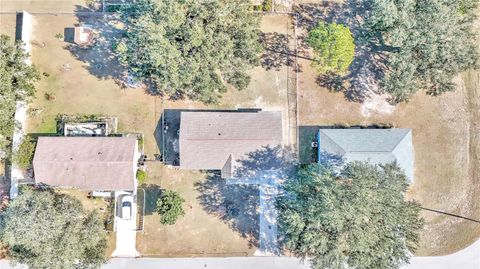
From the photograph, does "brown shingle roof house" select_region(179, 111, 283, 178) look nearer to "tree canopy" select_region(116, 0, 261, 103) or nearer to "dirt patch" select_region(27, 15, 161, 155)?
"tree canopy" select_region(116, 0, 261, 103)

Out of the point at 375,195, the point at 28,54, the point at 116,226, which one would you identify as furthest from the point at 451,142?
the point at 28,54

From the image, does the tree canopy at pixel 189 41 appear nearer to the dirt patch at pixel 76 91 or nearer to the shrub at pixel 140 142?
the dirt patch at pixel 76 91

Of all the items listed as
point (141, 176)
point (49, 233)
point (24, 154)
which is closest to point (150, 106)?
point (141, 176)

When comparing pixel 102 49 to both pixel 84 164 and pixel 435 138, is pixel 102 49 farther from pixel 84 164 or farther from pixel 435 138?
pixel 435 138

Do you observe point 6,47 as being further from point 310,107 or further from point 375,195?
point 375,195

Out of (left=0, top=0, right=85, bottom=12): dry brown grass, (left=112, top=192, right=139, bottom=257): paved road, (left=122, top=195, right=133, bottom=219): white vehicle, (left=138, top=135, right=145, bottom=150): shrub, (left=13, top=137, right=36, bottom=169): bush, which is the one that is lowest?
(left=112, top=192, right=139, bottom=257): paved road

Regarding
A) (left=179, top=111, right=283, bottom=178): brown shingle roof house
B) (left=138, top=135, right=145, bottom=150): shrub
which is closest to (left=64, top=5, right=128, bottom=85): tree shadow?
(left=138, top=135, right=145, bottom=150): shrub

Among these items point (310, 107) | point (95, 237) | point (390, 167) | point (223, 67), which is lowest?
point (95, 237)
